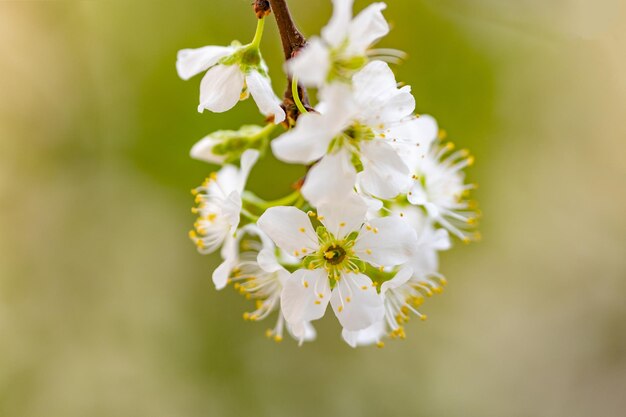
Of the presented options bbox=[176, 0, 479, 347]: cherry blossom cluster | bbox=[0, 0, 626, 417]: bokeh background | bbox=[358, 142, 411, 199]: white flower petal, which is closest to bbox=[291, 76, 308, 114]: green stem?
bbox=[176, 0, 479, 347]: cherry blossom cluster

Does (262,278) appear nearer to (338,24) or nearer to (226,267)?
(226,267)

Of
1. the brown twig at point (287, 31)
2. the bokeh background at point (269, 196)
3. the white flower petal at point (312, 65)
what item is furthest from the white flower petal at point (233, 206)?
the bokeh background at point (269, 196)

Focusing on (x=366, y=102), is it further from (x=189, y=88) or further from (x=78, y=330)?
(x=78, y=330)

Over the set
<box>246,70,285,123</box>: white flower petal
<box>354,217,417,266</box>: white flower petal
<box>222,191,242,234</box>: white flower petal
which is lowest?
<box>354,217,417,266</box>: white flower petal

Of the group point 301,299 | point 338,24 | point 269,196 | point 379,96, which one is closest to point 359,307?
point 301,299

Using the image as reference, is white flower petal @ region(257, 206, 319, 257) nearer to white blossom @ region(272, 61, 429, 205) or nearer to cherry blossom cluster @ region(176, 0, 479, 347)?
cherry blossom cluster @ region(176, 0, 479, 347)

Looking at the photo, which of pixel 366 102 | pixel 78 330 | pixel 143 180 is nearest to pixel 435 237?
pixel 366 102

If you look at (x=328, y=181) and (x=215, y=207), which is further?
(x=215, y=207)
